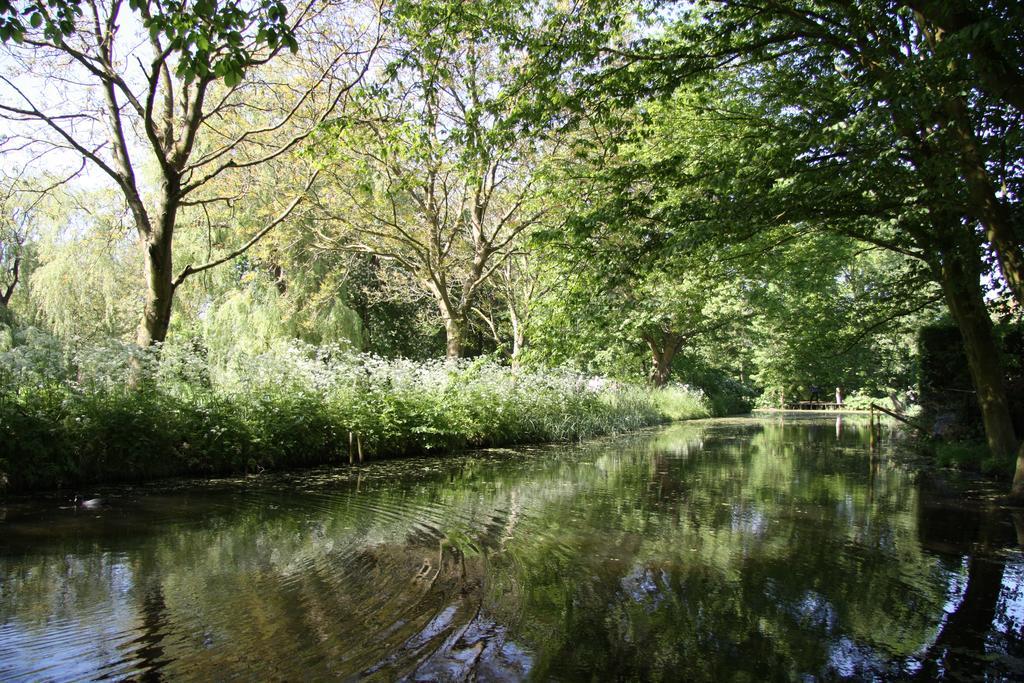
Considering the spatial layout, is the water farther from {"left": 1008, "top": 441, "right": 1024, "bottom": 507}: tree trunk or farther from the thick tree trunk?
the thick tree trunk

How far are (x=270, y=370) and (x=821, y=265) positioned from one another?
1284 centimetres

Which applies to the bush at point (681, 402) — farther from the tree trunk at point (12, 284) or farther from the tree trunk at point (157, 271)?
the tree trunk at point (12, 284)

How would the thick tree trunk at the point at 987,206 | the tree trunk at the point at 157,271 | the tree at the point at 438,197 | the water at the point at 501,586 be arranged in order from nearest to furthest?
1. the water at the point at 501,586
2. the thick tree trunk at the point at 987,206
3. the tree trunk at the point at 157,271
4. the tree at the point at 438,197

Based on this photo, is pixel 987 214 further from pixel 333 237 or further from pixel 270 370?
pixel 333 237

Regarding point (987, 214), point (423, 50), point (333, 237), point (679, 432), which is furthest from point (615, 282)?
point (679, 432)

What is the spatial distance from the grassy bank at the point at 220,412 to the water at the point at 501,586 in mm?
796

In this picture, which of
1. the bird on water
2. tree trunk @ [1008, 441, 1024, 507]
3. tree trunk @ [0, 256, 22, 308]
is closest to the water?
the bird on water

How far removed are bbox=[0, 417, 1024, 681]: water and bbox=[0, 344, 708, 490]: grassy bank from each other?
0.80m

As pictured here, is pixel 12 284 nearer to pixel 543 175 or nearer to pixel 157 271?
pixel 157 271

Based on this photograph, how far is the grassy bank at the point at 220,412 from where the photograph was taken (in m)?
7.82

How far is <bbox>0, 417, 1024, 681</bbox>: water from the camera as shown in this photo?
3342 mm

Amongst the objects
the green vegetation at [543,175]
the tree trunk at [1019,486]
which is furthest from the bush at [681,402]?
the tree trunk at [1019,486]

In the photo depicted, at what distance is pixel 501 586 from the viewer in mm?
4586

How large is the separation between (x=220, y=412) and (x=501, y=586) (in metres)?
6.56
